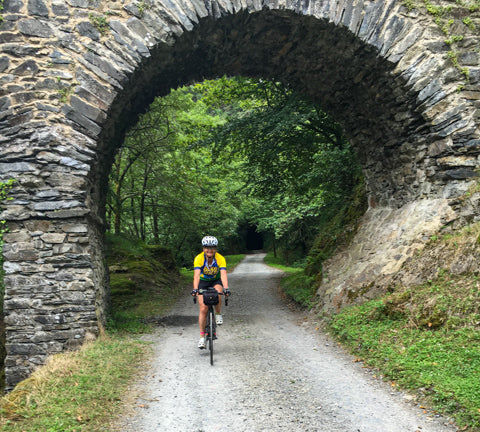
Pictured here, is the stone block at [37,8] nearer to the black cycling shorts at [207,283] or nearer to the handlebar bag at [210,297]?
the black cycling shorts at [207,283]

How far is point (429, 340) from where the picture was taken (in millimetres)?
4605

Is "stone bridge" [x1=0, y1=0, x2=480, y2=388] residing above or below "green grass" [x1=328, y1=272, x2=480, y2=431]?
above

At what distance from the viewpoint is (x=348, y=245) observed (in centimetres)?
903

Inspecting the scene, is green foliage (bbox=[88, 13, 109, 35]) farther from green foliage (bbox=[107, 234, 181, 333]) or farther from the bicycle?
green foliage (bbox=[107, 234, 181, 333])

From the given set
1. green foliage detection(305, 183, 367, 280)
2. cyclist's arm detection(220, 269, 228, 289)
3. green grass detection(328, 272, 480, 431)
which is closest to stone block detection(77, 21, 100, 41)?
cyclist's arm detection(220, 269, 228, 289)

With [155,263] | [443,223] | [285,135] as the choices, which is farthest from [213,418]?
[155,263]

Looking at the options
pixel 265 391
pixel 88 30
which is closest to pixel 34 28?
pixel 88 30

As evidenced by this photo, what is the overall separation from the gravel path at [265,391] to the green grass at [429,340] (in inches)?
8.5

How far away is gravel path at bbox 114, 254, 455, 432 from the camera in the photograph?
337 cm

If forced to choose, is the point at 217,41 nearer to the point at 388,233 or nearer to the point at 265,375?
the point at 388,233

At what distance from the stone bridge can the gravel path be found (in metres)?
2.02

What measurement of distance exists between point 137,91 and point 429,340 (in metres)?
6.59

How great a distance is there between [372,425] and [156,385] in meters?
2.42

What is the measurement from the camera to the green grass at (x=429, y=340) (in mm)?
3523
